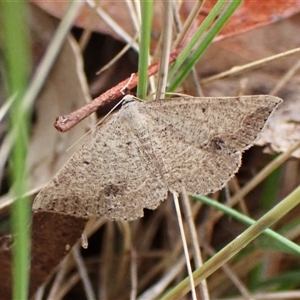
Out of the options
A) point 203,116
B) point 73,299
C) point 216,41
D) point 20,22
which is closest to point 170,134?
point 203,116

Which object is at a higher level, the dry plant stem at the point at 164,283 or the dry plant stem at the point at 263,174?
the dry plant stem at the point at 263,174

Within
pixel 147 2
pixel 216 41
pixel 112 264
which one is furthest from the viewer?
pixel 112 264

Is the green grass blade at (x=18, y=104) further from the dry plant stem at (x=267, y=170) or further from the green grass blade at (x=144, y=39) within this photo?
the dry plant stem at (x=267, y=170)

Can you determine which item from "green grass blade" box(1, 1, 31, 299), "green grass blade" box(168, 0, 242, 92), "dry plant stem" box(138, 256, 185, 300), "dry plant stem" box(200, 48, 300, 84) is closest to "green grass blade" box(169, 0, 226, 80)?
"green grass blade" box(168, 0, 242, 92)

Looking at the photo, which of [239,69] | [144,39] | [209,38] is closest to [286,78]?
[239,69]

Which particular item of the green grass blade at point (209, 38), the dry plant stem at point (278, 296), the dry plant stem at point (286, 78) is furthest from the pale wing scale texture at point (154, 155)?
the dry plant stem at point (278, 296)

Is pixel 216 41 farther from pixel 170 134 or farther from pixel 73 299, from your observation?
pixel 73 299
